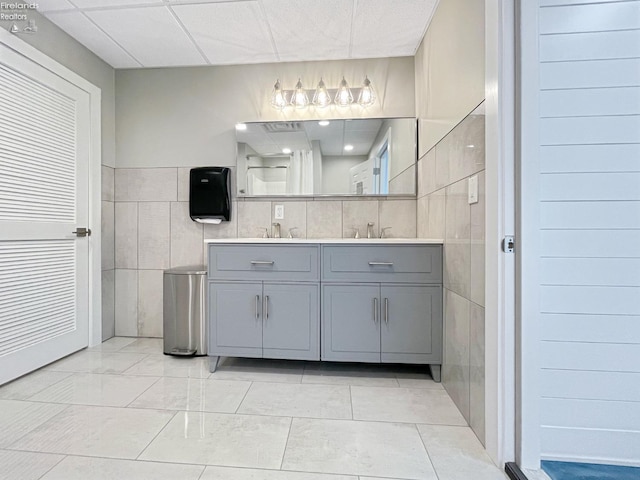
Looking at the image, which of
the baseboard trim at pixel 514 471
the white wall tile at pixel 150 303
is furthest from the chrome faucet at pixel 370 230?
the white wall tile at pixel 150 303

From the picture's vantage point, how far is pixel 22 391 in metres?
1.83

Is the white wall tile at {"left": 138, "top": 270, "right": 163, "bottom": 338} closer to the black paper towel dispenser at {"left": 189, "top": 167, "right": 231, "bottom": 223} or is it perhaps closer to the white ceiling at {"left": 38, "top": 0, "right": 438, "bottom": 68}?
the black paper towel dispenser at {"left": 189, "top": 167, "right": 231, "bottom": 223}

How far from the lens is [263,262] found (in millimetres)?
2055

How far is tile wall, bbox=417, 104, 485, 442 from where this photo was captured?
1.39m

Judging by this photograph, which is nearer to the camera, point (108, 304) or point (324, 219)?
point (324, 219)

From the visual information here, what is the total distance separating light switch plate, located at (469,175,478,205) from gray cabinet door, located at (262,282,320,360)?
3.31ft

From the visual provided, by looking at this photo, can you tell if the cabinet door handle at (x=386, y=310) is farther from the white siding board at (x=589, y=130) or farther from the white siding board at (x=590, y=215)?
the white siding board at (x=589, y=130)

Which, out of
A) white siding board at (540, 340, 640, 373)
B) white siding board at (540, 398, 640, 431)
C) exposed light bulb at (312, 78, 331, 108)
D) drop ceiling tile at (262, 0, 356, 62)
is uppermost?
drop ceiling tile at (262, 0, 356, 62)

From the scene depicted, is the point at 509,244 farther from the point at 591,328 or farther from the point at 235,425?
the point at 235,425

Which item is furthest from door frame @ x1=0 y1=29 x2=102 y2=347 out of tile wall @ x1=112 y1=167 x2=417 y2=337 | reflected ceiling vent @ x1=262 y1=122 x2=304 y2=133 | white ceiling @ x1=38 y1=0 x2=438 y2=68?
reflected ceiling vent @ x1=262 y1=122 x2=304 y2=133

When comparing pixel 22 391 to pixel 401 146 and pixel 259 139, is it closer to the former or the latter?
pixel 259 139

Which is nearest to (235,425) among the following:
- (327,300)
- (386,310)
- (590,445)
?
(327,300)

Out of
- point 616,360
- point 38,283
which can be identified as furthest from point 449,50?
point 38,283

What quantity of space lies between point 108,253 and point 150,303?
0.54 meters
